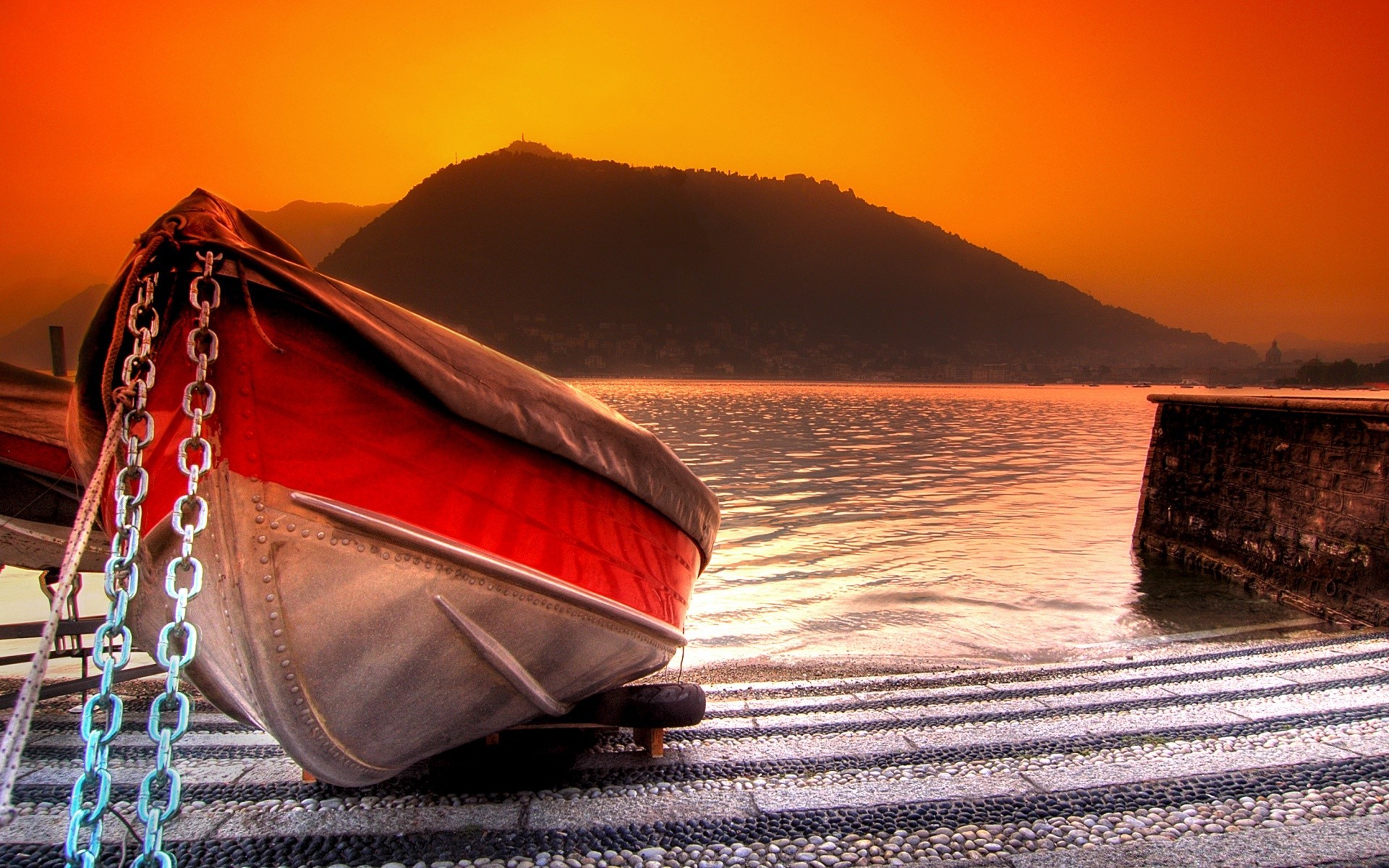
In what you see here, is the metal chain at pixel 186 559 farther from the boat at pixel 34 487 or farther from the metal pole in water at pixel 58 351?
the metal pole in water at pixel 58 351

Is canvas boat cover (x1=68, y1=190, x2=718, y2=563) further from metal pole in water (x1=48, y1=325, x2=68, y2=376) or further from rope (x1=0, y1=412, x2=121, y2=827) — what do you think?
metal pole in water (x1=48, y1=325, x2=68, y2=376)

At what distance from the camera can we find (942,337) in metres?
173

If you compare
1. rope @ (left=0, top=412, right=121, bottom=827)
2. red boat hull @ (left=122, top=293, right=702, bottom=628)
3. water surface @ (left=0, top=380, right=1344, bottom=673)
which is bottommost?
water surface @ (left=0, top=380, right=1344, bottom=673)

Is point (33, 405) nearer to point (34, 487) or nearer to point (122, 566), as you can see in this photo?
point (34, 487)

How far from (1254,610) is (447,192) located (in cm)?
17081

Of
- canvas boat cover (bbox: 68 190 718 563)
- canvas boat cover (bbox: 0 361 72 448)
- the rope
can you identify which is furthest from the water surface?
the rope

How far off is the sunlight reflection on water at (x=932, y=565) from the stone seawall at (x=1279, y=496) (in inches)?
17.0

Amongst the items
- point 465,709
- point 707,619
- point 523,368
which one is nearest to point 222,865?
point 465,709

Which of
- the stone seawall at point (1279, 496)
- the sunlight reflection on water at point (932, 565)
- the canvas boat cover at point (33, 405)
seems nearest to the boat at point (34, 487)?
the canvas boat cover at point (33, 405)

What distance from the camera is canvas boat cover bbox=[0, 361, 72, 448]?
4715 mm

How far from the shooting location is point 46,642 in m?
1.94

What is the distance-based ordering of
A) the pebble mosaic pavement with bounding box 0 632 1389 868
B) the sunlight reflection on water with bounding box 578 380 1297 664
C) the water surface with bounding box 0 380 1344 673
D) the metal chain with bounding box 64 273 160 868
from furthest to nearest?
the sunlight reflection on water with bounding box 578 380 1297 664 < the water surface with bounding box 0 380 1344 673 < the pebble mosaic pavement with bounding box 0 632 1389 868 < the metal chain with bounding box 64 273 160 868

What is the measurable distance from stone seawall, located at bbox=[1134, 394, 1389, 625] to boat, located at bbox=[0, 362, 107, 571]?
9.32m

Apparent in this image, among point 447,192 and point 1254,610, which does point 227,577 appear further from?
point 447,192
